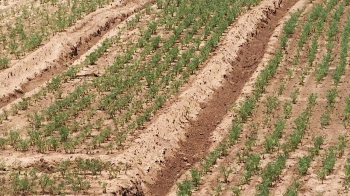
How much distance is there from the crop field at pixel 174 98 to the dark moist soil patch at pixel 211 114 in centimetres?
6

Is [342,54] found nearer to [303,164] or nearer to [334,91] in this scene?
[334,91]

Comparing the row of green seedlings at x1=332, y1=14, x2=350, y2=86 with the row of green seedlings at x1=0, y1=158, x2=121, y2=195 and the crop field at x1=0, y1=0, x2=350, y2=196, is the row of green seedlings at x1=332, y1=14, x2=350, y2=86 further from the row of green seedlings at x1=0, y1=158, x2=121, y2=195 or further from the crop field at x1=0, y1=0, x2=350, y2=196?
the row of green seedlings at x1=0, y1=158, x2=121, y2=195

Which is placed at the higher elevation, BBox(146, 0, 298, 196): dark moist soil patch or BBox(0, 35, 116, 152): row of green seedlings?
BBox(0, 35, 116, 152): row of green seedlings

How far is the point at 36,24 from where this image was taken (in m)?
26.4

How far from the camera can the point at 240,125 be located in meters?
19.0

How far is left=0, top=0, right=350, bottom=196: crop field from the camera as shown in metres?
16.1

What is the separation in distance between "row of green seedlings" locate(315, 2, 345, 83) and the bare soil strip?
939 cm

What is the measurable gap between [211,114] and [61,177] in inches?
259

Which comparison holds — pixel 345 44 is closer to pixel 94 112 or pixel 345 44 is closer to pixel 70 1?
pixel 94 112

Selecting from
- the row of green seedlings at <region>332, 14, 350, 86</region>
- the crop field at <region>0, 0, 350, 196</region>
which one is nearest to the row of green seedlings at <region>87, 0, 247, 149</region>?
the crop field at <region>0, 0, 350, 196</region>

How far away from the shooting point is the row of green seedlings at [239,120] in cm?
1600

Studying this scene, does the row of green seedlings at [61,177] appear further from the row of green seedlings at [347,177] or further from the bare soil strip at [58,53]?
the row of green seedlings at [347,177]

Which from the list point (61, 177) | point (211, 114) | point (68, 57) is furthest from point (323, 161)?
point (68, 57)

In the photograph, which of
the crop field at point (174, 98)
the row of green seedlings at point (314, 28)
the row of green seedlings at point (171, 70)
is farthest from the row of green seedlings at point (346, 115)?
the row of green seedlings at point (171, 70)
